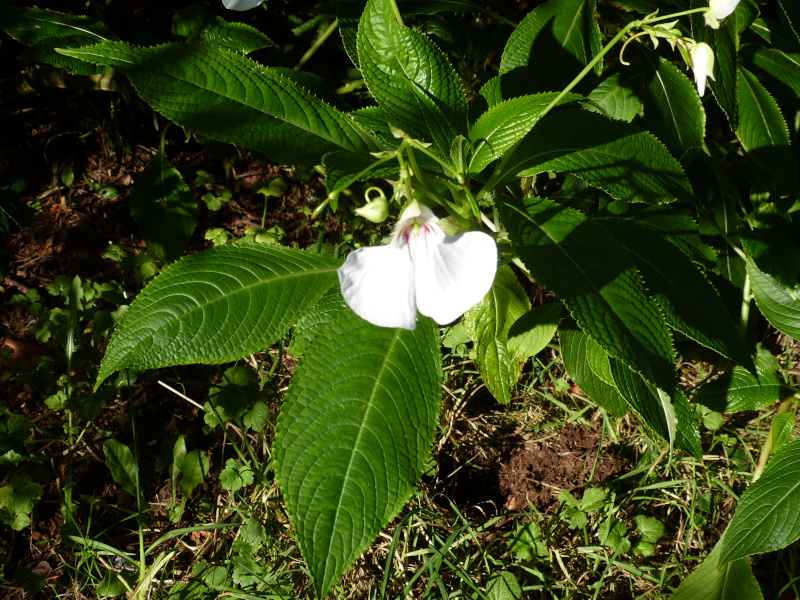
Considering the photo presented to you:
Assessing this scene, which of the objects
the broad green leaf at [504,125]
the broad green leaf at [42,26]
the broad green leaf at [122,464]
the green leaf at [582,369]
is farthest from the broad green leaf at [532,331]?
the broad green leaf at [42,26]

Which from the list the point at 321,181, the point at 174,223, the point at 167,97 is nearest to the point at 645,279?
the point at 167,97

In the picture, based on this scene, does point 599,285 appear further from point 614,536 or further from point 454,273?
point 614,536

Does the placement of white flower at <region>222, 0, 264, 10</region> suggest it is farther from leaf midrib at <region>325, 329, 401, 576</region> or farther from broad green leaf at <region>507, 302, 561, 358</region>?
broad green leaf at <region>507, 302, 561, 358</region>

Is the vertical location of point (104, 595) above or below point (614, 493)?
below

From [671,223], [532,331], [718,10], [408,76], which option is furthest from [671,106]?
[408,76]

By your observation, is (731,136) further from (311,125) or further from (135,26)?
(135,26)

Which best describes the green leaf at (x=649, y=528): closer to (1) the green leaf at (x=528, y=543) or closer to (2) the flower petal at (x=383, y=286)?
(1) the green leaf at (x=528, y=543)

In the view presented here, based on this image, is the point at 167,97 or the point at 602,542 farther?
the point at 602,542
